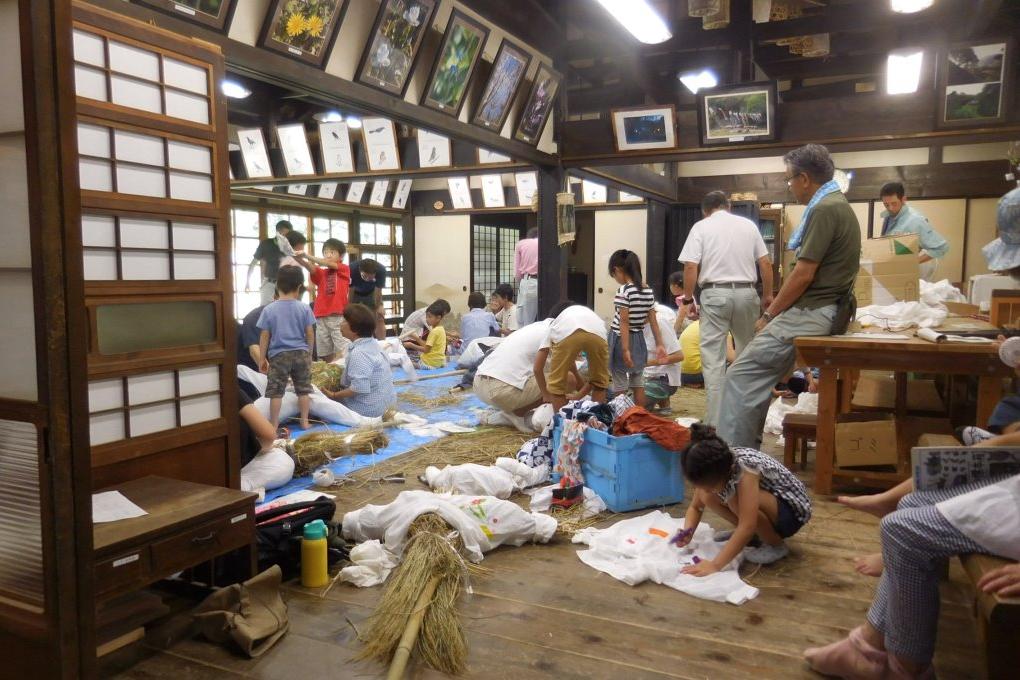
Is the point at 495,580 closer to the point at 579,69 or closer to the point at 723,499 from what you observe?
the point at 723,499

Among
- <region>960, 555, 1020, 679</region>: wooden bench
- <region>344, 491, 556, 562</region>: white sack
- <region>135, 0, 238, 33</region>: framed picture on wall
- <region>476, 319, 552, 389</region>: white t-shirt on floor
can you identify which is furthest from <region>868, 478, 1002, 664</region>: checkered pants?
<region>476, 319, 552, 389</region>: white t-shirt on floor

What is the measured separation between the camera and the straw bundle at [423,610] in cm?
243

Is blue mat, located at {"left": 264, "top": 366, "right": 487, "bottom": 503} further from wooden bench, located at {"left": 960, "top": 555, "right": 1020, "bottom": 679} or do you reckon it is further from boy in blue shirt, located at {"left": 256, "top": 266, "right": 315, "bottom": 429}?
wooden bench, located at {"left": 960, "top": 555, "right": 1020, "bottom": 679}

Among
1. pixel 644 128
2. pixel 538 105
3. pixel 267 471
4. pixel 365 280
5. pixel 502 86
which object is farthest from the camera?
pixel 365 280

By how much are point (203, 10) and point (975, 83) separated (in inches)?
250

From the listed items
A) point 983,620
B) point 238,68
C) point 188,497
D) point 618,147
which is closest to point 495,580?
point 188,497

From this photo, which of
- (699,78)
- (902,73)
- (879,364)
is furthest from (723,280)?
(699,78)

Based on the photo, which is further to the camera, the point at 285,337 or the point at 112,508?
the point at 285,337

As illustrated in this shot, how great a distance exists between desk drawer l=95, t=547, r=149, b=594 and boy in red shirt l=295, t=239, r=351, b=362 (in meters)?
5.84

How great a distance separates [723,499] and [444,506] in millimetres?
1281

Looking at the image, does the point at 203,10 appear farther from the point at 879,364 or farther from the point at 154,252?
the point at 879,364

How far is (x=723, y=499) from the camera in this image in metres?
3.20

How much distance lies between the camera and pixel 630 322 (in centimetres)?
615

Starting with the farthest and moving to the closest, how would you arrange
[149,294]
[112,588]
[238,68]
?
[238,68]
[149,294]
[112,588]
